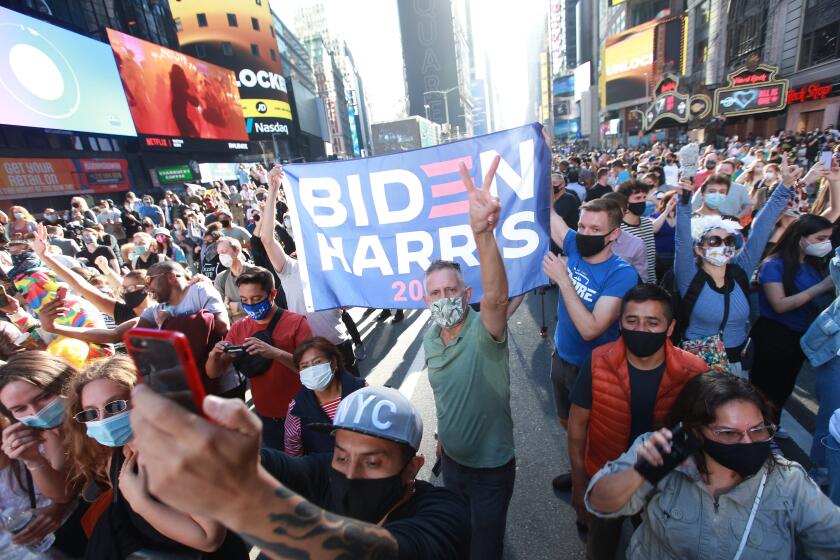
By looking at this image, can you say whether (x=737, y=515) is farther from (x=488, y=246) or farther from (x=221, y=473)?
(x=221, y=473)

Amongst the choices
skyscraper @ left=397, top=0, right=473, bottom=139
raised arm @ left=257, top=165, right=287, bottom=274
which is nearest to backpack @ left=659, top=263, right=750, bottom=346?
raised arm @ left=257, top=165, right=287, bottom=274

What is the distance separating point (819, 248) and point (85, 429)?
193 inches

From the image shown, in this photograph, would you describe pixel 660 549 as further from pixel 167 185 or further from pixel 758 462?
pixel 167 185

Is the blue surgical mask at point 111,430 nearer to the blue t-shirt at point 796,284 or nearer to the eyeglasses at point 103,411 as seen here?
the eyeglasses at point 103,411

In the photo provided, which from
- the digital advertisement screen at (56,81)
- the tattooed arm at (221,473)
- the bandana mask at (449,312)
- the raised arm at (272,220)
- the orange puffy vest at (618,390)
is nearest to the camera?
the tattooed arm at (221,473)

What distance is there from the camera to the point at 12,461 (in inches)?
77.4

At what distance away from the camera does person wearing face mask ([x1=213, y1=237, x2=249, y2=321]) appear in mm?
4754

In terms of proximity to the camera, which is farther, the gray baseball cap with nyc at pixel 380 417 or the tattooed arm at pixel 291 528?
the gray baseball cap with nyc at pixel 380 417

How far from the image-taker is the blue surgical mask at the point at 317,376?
2562 millimetres

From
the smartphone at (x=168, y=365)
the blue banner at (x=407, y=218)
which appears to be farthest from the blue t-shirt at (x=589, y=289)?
the smartphone at (x=168, y=365)

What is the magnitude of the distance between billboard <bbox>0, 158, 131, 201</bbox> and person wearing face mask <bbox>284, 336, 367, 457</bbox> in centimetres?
2088

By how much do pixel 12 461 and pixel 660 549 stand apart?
3.06 m

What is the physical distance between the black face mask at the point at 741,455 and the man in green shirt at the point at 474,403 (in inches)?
37.8

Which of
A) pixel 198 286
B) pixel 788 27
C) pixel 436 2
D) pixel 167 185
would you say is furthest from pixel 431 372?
pixel 436 2
